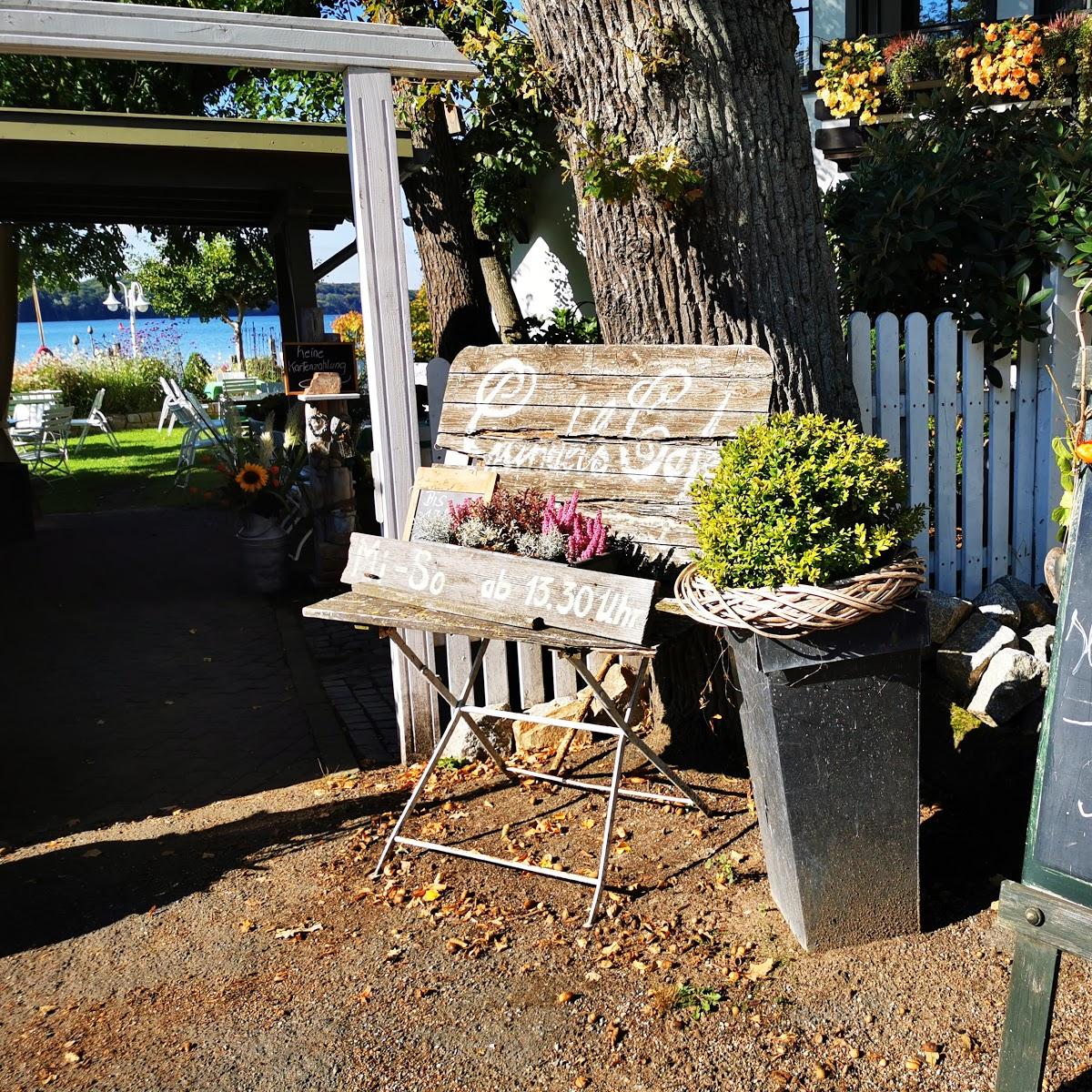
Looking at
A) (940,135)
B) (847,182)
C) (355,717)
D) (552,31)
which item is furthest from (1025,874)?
(940,135)

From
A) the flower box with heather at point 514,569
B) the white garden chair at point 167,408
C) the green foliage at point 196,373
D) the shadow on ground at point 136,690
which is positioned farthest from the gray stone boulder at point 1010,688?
the green foliage at point 196,373

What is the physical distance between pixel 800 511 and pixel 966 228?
297 cm

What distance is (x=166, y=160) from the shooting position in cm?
891

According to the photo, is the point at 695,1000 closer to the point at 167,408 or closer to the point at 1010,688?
the point at 1010,688

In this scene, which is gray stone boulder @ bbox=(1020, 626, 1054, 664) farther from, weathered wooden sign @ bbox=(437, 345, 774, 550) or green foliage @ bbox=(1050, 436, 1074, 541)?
weathered wooden sign @ bbox=(437, 345, 774, 550)

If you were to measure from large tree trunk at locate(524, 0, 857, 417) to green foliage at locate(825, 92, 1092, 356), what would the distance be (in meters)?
1.22

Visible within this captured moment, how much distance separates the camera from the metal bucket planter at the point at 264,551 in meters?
7.80

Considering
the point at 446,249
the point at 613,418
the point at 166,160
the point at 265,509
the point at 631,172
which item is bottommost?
the point at 265,509

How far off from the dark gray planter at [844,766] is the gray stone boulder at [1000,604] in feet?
5.45

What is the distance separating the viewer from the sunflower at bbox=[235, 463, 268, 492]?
780 centimetres

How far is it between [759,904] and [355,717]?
2.64 metres

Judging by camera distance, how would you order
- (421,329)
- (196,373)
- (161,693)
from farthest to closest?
(196,373)
(421,329)
(161,693)

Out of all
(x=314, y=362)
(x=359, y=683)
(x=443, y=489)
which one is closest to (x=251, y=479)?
(x=314, y=362)

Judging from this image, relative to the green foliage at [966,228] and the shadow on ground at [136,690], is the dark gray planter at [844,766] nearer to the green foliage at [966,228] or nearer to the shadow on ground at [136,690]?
the shadow on ground at [136,690]
